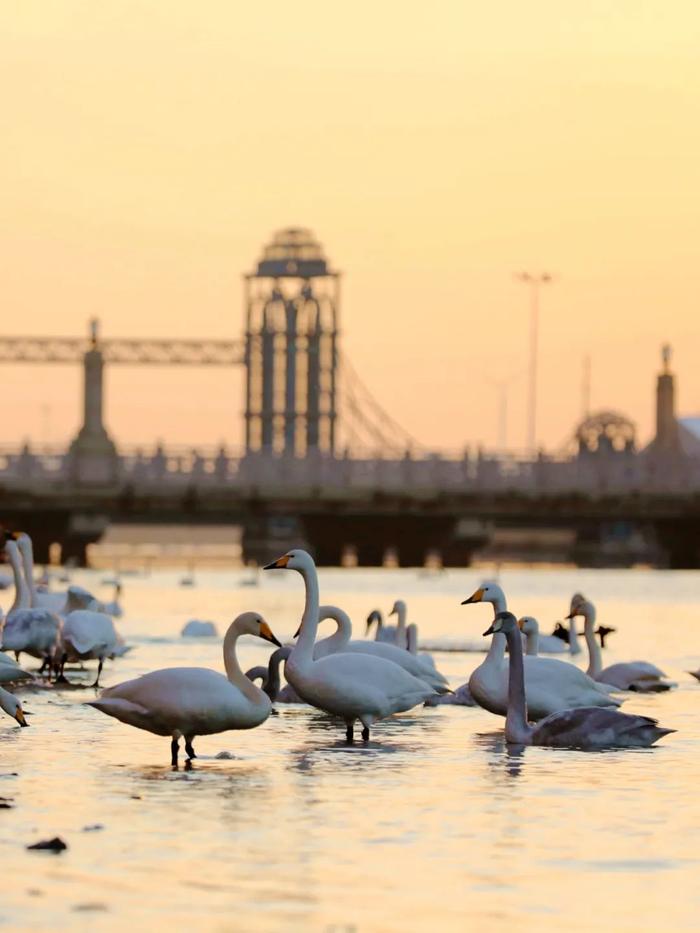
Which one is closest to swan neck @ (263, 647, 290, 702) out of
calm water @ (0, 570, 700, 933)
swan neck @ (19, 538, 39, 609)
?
calm water @ (0, 570, 700, 933)

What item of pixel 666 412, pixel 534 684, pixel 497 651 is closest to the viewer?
pixel 497 651

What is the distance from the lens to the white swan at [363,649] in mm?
21641

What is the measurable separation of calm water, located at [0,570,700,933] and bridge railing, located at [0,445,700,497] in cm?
7009

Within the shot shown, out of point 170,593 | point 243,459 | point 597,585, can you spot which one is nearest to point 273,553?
point 243,459

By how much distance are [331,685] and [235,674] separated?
1.20 metres

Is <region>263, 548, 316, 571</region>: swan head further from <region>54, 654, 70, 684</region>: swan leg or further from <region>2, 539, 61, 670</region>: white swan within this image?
<region>54, 654, 70, 684</region>: swan leg

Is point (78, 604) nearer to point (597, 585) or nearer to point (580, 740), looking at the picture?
point (580, 740)

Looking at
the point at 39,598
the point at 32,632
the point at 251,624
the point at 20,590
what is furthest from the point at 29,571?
the point at 251,624

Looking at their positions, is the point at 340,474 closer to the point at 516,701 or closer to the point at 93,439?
the point at 93,439

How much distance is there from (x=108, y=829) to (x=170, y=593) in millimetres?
49801

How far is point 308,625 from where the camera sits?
1947 centimetres

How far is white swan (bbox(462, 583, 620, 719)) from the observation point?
20125 mm

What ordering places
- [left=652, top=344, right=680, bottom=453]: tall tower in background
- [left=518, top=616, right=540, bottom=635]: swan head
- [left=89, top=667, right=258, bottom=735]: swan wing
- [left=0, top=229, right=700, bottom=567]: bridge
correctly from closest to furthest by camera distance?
[left=89, top=667, right=258, bottom=735]: swan wing < [left=518, top=616, right=540, bottom=635]: swan head < [left=0, top=229, right=700, bottom=567]: bridge < [left=652, top=344, right=680, bottom=453]: tall tower in background

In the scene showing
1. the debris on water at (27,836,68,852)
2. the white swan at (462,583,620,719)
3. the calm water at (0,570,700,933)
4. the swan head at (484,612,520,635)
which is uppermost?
the swan head at (484,612,520,635)
